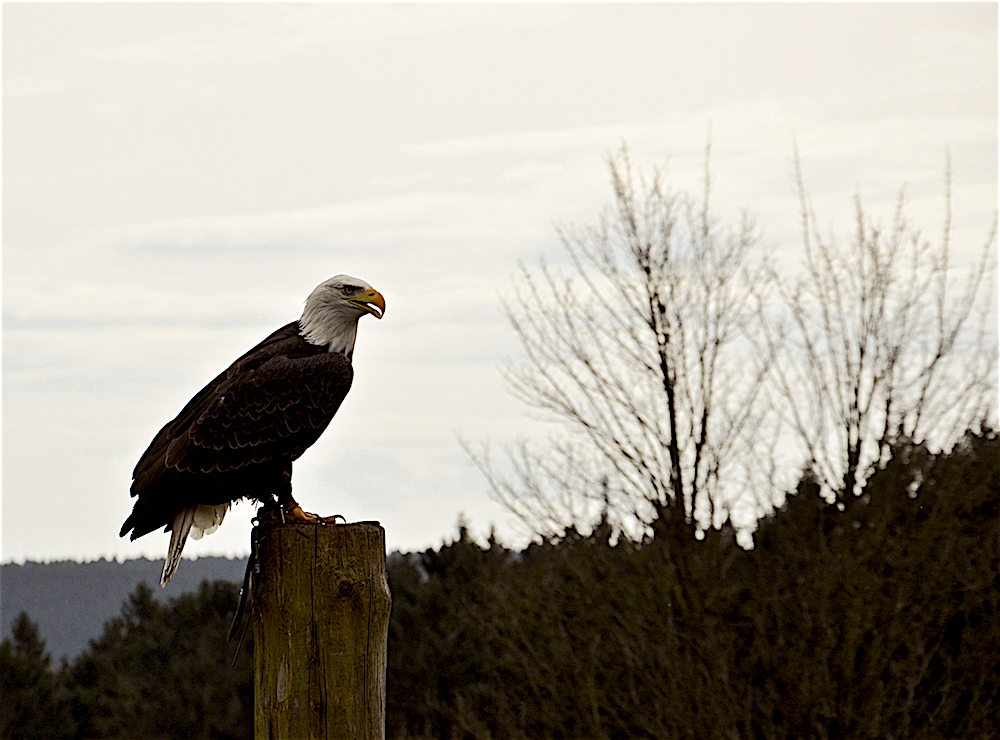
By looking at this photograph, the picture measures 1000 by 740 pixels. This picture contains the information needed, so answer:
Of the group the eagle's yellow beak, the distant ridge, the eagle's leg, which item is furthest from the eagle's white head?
the distant ridge

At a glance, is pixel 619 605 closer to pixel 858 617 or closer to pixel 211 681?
pixel 858 617

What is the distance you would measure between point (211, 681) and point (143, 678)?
5.97 feet

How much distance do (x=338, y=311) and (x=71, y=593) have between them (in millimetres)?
37989

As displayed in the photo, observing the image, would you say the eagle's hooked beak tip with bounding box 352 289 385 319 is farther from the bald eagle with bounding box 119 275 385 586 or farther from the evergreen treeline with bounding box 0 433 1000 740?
the evergreen treeline with bounding box 0 433 1000 740

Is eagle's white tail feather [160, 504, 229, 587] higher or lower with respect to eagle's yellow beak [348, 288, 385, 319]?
lower

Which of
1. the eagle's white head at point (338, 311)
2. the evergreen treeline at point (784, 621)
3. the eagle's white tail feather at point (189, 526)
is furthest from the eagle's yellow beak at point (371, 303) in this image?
the evergreen treeline at point (784, 621)

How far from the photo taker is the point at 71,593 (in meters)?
39.6

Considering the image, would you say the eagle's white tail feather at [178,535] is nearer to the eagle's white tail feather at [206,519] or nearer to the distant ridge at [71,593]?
the eagle's white tail feather at [206,519]

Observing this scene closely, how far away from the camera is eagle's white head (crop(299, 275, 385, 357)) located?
4.97 m

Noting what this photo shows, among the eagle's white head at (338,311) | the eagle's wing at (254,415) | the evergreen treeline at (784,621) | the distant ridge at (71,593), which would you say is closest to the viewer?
the eagle's wing at (254,415)

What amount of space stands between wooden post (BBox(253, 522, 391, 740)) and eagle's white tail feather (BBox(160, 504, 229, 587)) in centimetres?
116

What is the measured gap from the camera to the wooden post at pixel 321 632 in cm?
317

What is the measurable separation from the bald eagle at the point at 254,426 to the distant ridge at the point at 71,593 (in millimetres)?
26108

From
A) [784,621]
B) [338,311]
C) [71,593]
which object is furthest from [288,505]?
[71,593]
